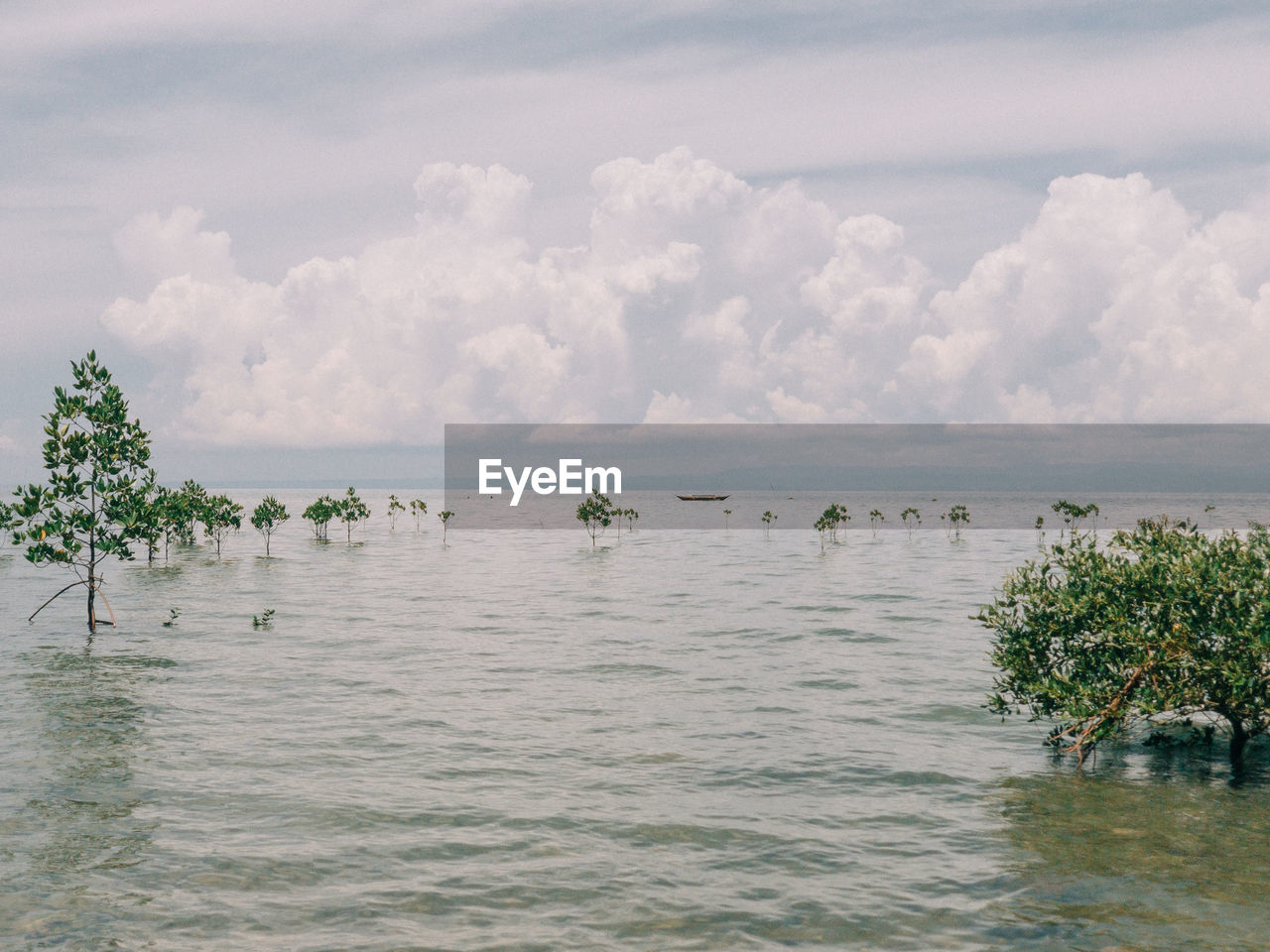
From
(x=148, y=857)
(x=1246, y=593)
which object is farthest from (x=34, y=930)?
(x=1246, y=593)

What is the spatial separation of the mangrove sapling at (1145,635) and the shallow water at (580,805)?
2220mm

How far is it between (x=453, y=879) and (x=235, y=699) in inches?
804

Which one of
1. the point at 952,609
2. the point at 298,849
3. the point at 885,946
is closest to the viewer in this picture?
the point at 885,946

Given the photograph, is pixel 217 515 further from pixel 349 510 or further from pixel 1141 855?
pixel 1141 855

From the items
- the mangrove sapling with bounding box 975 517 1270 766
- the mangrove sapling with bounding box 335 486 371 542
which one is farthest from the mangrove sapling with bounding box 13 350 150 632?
the mangrove sapling with bounding box 335 486 371 542

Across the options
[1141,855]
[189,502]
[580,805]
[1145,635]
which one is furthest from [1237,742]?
[189,502]

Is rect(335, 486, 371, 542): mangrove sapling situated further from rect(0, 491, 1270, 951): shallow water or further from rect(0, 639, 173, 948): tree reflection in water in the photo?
rect(0, 639, 173, 948): tree reflection in water

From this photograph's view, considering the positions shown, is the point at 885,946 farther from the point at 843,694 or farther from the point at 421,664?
the point at 421,664

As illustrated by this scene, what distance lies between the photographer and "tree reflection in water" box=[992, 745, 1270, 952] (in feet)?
49.9

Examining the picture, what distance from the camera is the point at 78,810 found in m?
21.3

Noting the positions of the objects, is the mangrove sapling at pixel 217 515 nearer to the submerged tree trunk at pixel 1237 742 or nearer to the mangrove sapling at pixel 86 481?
the mangrove sapling at pixel 86 481

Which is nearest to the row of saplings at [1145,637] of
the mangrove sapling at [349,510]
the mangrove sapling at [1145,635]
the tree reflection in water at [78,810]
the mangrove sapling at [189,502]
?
the mangrove sapling at [1145,635]

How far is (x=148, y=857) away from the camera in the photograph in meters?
18.2

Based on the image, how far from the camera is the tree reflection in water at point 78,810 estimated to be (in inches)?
620
